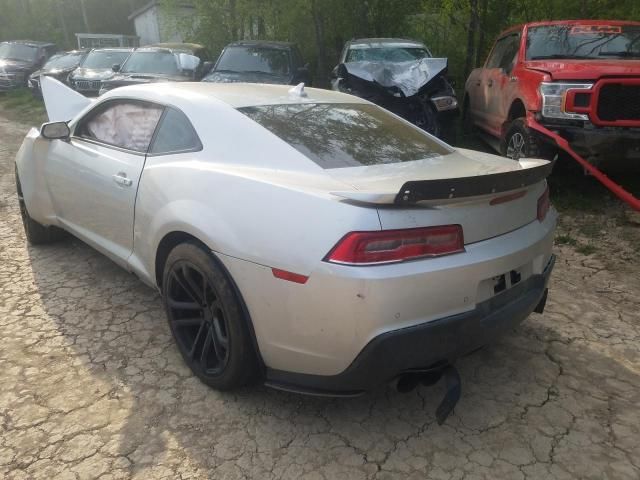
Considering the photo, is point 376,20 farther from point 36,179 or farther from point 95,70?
point 36,179

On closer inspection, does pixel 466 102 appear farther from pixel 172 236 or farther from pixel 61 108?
pixel 172 236

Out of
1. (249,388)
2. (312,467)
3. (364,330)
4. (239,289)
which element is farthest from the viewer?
(249,388)

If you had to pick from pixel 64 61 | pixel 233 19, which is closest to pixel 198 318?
pixel 233 19

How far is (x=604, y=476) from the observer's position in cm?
223

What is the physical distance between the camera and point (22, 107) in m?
16.2

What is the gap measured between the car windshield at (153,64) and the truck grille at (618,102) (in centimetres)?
830

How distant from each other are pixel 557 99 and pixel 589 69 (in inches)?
14.4

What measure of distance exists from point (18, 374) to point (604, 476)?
282 cm

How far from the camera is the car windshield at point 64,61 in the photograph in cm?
1669

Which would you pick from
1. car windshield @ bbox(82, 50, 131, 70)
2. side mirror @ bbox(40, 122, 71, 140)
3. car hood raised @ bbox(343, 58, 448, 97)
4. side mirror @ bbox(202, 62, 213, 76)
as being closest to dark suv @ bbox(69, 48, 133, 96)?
car windshield @ bbox(82, 50, 131, 70)

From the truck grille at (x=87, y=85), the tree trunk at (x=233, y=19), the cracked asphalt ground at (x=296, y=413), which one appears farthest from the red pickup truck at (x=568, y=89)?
the tree trunk at (x=233, y=19)

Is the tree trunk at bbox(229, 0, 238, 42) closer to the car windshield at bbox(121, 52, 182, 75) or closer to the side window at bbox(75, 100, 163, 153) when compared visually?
the car windshield at bbox(121, 52, 182, 75)

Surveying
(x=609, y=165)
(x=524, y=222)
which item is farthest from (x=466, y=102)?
(x=524, y=222)

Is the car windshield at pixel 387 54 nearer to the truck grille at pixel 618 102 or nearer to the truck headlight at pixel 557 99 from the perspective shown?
the truck headlight at pixel 557 99
